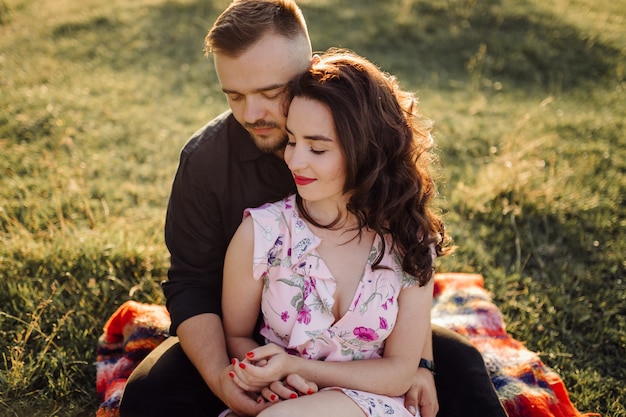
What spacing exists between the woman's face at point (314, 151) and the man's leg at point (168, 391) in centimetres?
104

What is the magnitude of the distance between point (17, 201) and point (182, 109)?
8.31ft

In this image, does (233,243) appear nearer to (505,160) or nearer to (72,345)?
(72,345)

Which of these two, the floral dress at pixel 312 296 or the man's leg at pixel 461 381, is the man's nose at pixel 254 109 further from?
the man's leg at pixel 461 381

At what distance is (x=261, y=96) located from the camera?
8.87 ft

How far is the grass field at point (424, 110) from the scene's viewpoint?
348 centimetres

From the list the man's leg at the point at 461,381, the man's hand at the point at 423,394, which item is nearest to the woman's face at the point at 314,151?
the man's hand at the point at 423,394

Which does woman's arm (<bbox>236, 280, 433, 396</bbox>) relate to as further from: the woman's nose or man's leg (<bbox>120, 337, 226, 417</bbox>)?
the woman's nose

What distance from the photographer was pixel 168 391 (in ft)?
8.33

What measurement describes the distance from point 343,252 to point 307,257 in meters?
0.18

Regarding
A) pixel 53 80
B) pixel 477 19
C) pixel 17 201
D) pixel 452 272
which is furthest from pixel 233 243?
pixel 477 19

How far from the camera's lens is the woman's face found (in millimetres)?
2330

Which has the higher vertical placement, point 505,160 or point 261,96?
point 261,96

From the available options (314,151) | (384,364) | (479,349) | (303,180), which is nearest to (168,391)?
(384,364)

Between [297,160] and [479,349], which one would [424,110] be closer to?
[479,349]
